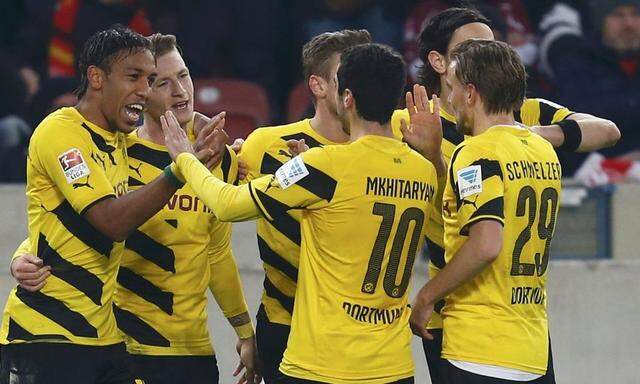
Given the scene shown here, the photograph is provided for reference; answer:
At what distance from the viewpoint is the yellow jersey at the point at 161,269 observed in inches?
242

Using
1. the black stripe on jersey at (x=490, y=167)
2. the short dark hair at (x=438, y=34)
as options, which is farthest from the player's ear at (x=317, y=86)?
the black stripe on jersey at (x=490, y=167)

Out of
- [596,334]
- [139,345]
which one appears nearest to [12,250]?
[139,345]

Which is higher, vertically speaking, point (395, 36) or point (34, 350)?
point (395, 36)

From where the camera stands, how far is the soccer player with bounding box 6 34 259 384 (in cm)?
616

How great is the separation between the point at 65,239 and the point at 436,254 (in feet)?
5.18

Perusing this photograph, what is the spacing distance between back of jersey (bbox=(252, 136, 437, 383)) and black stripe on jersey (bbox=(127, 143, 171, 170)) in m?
0.90

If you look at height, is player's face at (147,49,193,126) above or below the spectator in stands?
below

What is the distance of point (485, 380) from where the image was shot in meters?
5.43

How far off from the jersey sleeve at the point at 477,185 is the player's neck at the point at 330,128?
1052 mm

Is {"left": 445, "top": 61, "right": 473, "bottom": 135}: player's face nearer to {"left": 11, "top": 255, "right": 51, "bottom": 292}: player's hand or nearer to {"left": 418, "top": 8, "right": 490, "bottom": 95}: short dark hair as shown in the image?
{"left": 418, "top": 8, "right": 490, "bottom": 95}: short dark hair

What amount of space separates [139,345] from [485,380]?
5.19 feet

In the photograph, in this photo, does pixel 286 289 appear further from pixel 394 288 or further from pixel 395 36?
pixel 395 36

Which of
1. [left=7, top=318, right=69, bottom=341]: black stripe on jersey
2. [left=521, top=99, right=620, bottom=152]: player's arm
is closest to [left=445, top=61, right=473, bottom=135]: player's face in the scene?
[left=521, top=99, right=620, bottom=152]: player's arm

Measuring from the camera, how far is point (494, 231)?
5.32 m
